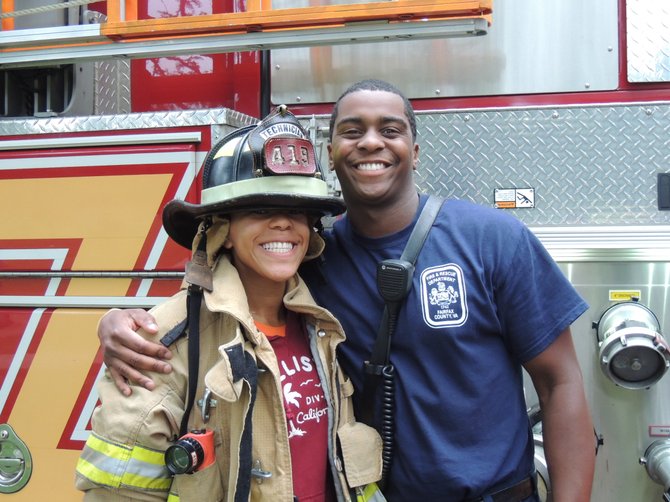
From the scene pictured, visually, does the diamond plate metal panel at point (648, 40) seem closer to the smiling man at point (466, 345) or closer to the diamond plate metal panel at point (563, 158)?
the diamond plate metal panel at point (563, 158)

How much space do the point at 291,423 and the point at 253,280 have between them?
357 millimetres

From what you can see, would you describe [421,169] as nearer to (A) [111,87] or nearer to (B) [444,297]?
(B) [444,297]

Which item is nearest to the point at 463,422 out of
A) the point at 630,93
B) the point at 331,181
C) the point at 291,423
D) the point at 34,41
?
the point at 291,423

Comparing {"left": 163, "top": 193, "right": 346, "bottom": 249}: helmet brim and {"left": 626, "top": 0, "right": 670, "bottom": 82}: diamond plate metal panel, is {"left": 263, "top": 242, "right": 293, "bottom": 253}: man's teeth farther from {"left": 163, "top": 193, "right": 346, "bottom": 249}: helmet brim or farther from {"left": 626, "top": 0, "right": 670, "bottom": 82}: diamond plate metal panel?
{"left": 626, "top": 0, "right": 670, "bottom": 82}: diamond plate metal panel

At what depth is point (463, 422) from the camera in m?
1.64

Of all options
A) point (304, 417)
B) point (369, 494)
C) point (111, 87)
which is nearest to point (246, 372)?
point (304, 417)

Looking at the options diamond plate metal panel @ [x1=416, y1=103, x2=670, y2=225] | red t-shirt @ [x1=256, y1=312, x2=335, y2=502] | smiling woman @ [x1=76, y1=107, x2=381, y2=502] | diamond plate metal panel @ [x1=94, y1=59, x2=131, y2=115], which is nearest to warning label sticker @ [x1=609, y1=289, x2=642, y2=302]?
diamond plate metal panel @ [x1=416, y1=103, x2=670, y2=225]

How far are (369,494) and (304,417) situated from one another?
0.90ft

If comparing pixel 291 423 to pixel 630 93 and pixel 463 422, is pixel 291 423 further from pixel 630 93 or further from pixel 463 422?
pixel 630 93

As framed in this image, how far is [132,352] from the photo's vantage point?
1.49m

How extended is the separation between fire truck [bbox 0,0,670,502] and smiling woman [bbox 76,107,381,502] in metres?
0.73

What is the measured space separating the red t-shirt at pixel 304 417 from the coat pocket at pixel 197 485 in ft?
0.62

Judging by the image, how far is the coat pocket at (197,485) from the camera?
1425 mm

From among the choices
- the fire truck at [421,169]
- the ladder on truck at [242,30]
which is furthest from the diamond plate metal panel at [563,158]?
the ladder on truck at [242,30]
